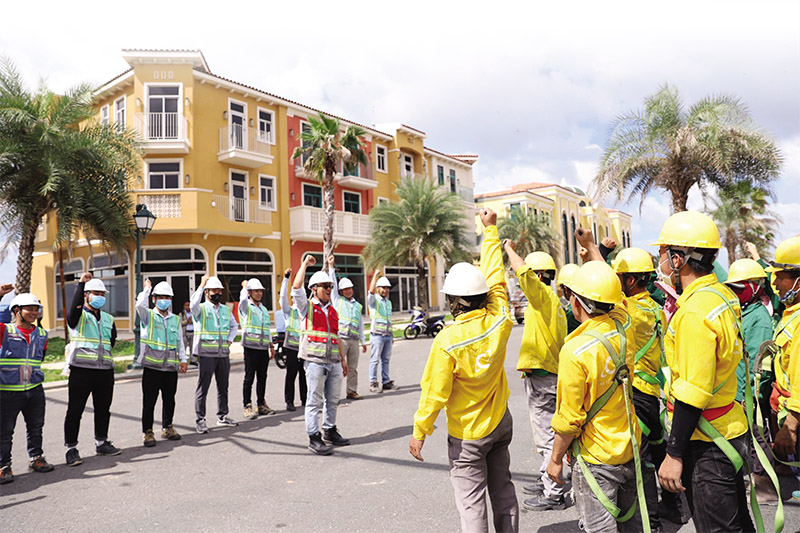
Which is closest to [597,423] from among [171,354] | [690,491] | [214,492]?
[690,491]

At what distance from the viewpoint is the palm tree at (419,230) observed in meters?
23.1

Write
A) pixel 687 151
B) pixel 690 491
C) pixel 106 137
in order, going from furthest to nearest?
pixel 106 137
pixel 687 151
pixel 690 491

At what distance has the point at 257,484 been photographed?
4832 mm

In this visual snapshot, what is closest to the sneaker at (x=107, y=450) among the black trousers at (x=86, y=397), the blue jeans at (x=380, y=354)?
the black trousers at (x=86, y=397)

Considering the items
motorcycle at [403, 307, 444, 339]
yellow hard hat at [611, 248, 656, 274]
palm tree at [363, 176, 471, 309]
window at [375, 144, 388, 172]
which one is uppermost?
window at [375, 144, 388, 172]

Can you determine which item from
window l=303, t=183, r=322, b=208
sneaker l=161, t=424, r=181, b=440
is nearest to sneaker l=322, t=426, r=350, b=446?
sneaker l=161, t=424, r=181, b=440

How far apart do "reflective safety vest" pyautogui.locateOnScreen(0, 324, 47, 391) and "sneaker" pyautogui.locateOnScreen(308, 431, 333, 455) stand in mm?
2940

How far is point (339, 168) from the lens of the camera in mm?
26812

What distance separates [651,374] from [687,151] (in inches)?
496

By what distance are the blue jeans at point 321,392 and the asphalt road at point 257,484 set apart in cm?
36

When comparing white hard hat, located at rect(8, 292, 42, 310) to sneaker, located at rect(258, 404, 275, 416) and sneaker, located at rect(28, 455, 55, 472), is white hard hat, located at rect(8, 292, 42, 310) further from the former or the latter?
sneaker, located at rect(258, 404, 275, 416)

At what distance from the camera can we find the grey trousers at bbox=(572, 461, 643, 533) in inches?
103

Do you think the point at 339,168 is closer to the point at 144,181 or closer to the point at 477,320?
the point at 144,181

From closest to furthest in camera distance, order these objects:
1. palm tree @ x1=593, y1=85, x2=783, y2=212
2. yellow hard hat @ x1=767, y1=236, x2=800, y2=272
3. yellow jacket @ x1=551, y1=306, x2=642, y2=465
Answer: yellow jacket @ x1=551, y1=306, x2=642, y2=465 < yellow hard hat @ x1=767, y1=236, x2=800, y2=272 < palm tree @ x1=593, y1=85, x2=783, y2=212
